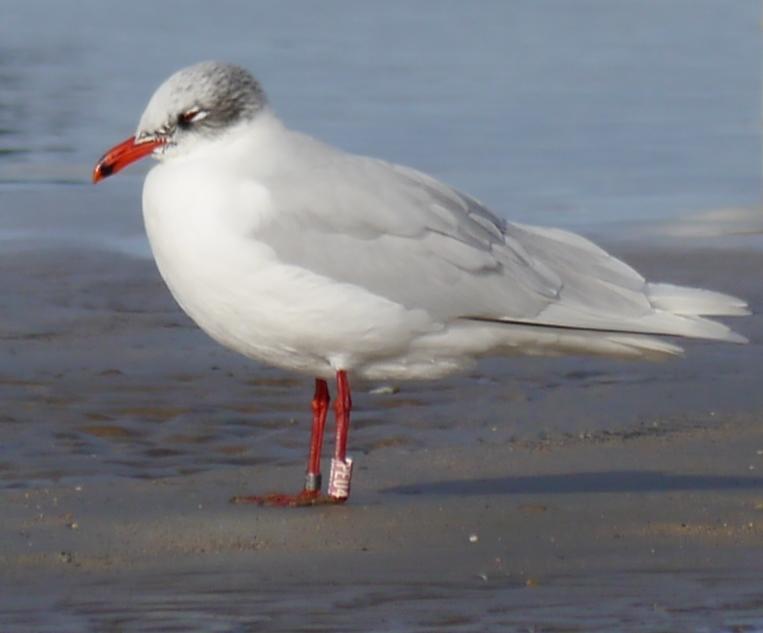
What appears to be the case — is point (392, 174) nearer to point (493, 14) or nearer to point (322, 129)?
point (322, 129)

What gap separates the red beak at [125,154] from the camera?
6812 mm

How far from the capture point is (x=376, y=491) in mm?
7117

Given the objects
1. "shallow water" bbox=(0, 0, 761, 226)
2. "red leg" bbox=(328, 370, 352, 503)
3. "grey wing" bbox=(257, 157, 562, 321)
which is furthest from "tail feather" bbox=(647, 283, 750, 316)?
"shallow water" bbox=(0, 0, 761, 226)

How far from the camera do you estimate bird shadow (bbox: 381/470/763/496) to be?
7062mm

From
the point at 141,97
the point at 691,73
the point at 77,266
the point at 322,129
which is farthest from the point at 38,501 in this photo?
the point at 691,73

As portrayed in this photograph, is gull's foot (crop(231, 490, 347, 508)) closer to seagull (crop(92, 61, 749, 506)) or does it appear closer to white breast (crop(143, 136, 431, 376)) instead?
seagull (crop(92, 61, 749, 506))

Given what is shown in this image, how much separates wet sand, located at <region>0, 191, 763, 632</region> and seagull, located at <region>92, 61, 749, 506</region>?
0.46 meters

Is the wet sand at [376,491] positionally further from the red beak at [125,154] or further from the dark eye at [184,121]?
the dark eye at [184,121]

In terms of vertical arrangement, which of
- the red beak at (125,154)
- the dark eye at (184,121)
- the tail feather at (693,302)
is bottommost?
Answer: the tail feather at (693,302)

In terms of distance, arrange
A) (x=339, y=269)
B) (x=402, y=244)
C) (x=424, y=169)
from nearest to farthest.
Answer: (x=339, y=269) < (x=402, y=244) < (x=424, y=169)

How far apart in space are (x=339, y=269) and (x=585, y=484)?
4.04 ft

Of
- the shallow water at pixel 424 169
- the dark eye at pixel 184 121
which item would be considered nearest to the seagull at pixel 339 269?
the dark eye at pixel 184 121

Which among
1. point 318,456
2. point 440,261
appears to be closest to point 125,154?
point 440,261

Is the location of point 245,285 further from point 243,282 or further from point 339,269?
point 339,269
